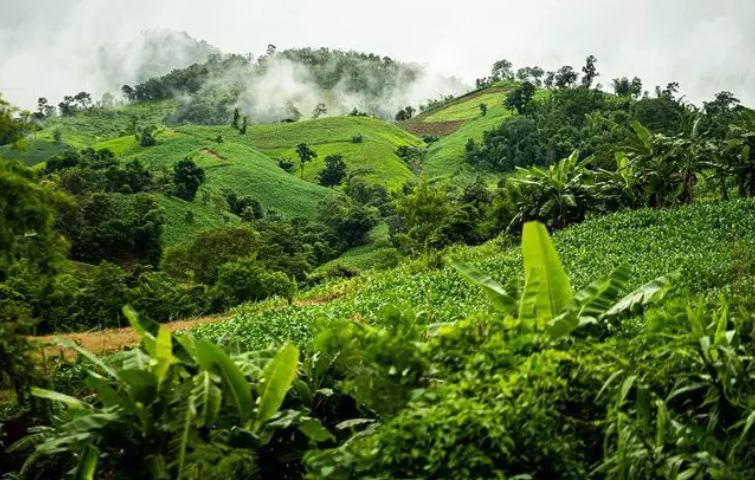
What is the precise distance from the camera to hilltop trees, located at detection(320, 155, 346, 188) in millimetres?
84269

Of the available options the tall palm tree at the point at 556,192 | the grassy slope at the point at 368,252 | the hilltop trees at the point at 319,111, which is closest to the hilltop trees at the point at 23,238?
the tall palm tree at the point at 556,192

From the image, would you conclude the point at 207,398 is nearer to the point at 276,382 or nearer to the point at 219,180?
the point at 276,382

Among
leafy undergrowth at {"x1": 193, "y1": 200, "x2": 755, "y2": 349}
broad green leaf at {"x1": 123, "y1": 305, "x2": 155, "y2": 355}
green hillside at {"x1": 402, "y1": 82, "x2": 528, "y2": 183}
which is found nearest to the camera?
broad green leaf at {"x1": 123, "y1": 305, "x2": 155, "y2": 355}

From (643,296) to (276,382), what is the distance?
130 inches

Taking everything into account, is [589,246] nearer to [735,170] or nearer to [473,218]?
[735,170]

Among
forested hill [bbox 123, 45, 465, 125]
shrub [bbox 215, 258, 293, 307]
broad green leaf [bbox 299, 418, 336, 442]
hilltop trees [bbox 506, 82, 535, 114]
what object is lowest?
shrub [bbox 215, 258, 293, 307]

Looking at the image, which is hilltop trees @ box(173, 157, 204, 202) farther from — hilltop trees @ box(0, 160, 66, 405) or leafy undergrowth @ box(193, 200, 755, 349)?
hilltop trees @ box(0, 160, 66, 405)

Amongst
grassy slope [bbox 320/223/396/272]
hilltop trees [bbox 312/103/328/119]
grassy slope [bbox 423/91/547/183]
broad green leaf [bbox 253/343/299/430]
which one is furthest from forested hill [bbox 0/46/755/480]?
hilltop trees [bbox 312/103/328/119]

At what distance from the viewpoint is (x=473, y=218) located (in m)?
39.2

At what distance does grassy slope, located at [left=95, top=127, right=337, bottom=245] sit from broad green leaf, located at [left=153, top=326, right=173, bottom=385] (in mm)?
53831

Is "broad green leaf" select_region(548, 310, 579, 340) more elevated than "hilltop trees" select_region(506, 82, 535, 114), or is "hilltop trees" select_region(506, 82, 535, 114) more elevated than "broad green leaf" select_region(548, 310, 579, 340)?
"hilltop trees" select_region(506, 82, 535, 114)

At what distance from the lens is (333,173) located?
84375 mm

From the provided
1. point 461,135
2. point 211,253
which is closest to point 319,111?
point 461,135

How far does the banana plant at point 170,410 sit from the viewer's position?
4.71 metres
